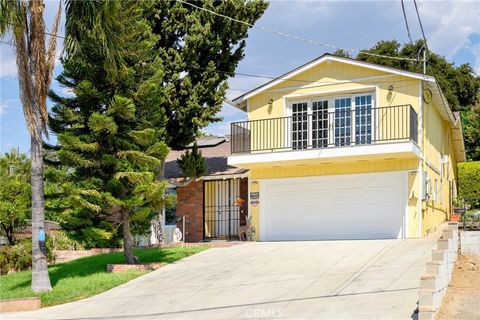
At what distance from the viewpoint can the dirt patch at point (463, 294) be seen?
947cm

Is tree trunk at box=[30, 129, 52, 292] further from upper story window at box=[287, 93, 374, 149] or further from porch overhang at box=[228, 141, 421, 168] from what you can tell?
upper story window at box=[287, 93, 374, 149]

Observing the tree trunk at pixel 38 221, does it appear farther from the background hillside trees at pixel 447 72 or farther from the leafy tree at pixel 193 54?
the background hillside trees at pixel 447 72

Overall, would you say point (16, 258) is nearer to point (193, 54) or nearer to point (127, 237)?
point (127, 237)

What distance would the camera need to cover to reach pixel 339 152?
724 inches

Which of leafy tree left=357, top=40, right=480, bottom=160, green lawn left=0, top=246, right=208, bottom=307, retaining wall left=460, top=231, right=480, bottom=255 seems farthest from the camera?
leafy tree left=357, top=40, right=480, bottom=160

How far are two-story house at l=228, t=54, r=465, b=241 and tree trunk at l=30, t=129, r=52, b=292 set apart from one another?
7.59m

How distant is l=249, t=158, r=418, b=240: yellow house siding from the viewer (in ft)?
60.8

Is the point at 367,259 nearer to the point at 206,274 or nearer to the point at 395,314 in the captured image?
the point at 206,274

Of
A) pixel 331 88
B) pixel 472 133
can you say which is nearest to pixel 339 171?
pixel 331 88

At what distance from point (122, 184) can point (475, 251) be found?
9.08 meters

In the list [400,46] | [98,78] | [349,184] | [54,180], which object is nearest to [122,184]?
[54,180]

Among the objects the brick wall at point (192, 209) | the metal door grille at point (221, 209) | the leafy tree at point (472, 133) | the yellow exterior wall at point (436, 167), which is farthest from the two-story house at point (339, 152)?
the leafy tree at point (472, 133)

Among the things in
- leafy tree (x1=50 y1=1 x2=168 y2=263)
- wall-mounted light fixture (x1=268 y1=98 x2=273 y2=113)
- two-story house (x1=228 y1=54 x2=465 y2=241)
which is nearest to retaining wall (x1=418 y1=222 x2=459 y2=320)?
leafy tree (x1=50 y1=1 x2=168 y2=263)

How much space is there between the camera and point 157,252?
1817 cm
